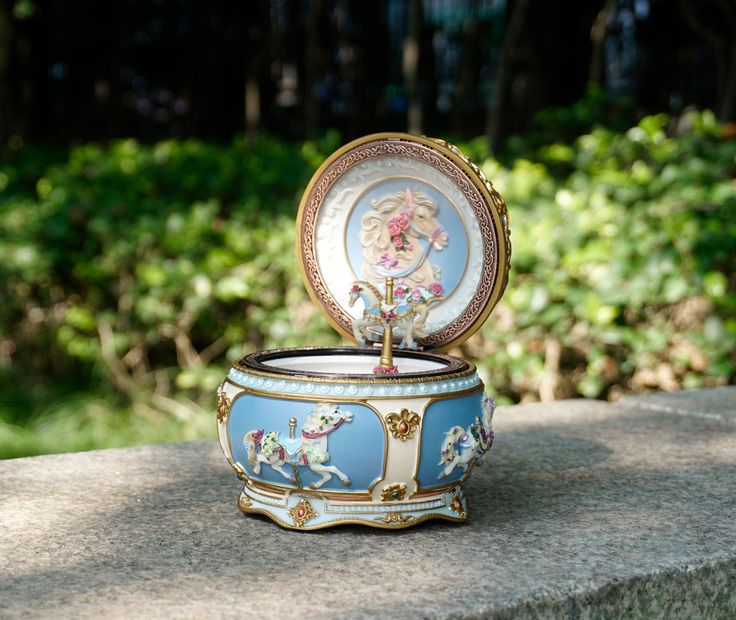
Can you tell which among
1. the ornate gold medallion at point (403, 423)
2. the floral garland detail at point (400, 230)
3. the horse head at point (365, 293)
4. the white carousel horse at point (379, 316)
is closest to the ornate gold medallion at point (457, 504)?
the ornate gold medallion at point (403, 423)

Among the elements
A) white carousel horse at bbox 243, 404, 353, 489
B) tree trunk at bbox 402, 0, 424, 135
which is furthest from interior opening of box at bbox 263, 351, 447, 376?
tree trunk at bbox 402, 0, 424, 135

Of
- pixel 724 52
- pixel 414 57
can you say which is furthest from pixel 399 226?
pixel 724 52

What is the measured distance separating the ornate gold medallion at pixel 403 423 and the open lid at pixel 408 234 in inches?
16.5

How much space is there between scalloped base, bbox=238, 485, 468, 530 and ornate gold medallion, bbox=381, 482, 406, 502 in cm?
2

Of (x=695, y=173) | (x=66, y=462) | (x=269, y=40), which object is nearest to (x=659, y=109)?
(x=269, y=40)

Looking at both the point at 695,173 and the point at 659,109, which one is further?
the point at 659,109

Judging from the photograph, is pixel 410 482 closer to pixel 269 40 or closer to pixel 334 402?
pixel 334 402

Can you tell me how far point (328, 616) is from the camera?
5.58ft

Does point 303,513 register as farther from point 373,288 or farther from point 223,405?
point 373,288

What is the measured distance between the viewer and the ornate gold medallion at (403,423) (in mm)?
2014

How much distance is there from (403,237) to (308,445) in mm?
654

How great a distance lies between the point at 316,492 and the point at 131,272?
2.94 metres

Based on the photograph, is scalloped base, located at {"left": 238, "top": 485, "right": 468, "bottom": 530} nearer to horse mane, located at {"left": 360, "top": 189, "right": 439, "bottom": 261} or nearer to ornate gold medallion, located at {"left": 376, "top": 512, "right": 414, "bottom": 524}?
ornate gold medallion, located at {"left": 376, "top": 512, "right": 414, "bottom": 524}

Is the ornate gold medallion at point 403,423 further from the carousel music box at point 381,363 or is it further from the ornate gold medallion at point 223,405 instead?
the ornate gold medallion at point 223,405
